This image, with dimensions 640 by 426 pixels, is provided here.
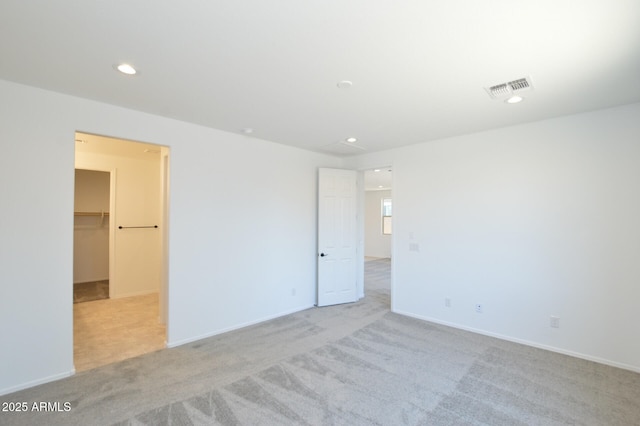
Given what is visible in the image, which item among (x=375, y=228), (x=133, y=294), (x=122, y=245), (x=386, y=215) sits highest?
(x=386, y=215)

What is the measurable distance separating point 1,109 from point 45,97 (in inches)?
Answer: 12.9

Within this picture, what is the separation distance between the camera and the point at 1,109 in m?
2.56

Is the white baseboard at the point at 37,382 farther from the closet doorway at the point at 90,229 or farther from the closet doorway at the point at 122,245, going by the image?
the closet doorway at the point at 90,229

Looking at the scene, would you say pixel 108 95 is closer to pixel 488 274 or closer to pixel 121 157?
pixel 121 157

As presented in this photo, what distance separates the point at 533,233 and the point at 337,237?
111 inches

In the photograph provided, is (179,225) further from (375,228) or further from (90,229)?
(375,228)

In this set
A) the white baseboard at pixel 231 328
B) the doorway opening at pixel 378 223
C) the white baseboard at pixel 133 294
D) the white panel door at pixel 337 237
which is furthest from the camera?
the doorway opening at pixel 378 223

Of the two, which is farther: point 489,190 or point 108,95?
point 489,190

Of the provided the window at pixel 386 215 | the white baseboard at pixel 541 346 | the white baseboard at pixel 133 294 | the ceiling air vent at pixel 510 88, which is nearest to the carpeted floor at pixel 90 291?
the white baseboard at pixel 133 294

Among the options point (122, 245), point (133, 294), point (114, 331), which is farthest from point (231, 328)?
point (122, 245)

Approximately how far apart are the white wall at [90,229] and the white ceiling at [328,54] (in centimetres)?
512

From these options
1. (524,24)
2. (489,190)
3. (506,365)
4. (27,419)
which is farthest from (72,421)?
(489,190)

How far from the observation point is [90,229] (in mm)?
6969

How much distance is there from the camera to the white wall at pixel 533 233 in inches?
121
